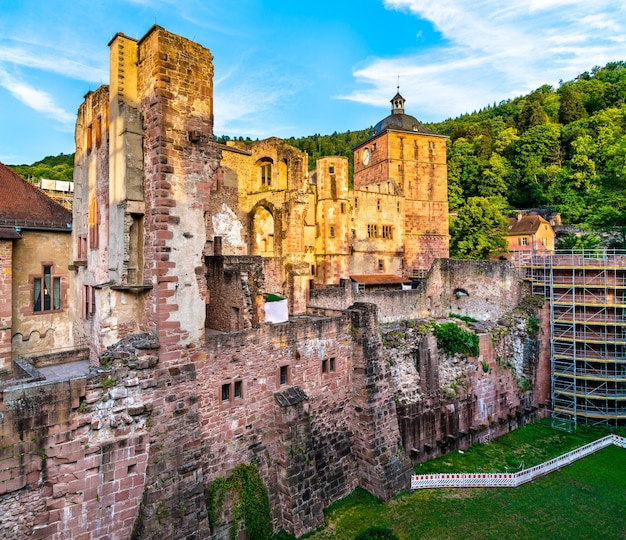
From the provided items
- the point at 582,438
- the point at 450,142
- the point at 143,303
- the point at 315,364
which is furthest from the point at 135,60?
the point at 450,142

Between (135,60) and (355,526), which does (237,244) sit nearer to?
(135,60)

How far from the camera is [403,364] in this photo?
58.4ft

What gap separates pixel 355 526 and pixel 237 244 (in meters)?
16.8

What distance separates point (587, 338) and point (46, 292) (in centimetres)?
2473

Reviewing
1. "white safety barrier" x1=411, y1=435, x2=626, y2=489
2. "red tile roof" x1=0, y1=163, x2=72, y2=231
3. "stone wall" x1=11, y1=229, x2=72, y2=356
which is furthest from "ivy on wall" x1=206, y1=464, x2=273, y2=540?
"red tile roof" x1=0, y1=163, x2=72, y2=231

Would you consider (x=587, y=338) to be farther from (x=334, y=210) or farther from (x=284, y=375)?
(x=284, y=375)

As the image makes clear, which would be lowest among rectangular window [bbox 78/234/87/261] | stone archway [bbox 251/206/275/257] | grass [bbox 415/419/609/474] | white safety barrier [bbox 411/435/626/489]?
grass [bbox 415/419/609/474]

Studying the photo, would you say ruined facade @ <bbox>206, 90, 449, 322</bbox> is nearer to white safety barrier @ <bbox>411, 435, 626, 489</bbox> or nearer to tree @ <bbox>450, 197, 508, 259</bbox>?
tree @ <bbox>450, 197, 508, 259</bbox>

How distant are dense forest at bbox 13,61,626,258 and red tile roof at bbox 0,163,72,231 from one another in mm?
31851

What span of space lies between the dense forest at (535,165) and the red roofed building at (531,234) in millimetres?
2890

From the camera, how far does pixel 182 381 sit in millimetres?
10508

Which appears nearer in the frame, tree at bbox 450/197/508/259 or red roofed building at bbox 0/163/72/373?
red roofed building at bbox 0/163/72/373

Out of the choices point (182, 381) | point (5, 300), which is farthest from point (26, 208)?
point (182, 381)

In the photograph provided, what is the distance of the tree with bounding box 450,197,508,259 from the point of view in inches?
1452
